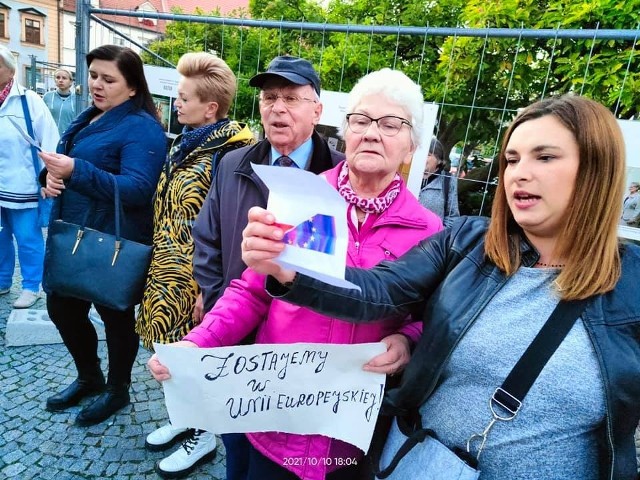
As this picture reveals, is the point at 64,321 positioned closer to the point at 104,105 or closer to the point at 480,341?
the point at 104,105

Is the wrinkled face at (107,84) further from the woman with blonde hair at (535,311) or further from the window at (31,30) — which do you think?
the window at (31,30)

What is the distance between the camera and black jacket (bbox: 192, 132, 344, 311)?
1807 millimetres

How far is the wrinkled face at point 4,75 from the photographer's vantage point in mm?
3459

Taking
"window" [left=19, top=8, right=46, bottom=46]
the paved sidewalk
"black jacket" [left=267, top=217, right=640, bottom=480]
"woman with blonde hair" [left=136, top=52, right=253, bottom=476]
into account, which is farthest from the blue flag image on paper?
"window" [left=19, top=8, right=46, bottom=46]

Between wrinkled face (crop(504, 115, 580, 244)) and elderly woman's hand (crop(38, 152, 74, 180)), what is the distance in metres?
2.05

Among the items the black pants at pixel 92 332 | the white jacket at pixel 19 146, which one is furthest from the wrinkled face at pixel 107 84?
the white jacket at pixel 19 146

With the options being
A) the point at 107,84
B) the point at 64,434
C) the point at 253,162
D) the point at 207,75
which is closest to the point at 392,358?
the point at 253,162

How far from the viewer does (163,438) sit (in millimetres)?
2547

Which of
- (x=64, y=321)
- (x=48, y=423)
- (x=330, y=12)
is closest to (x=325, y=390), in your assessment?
(x=64, y=321)

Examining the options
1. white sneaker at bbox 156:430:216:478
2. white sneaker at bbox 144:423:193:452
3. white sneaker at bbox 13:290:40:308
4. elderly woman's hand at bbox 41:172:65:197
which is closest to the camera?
elderly woman's hand at bbox 41:172:65:197

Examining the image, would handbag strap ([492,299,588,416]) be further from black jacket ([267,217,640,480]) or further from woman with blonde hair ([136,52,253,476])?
woman with blonde hair ([136,52,253,476])

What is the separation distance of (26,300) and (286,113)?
3.53 m

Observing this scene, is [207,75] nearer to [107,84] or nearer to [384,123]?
[107,84]

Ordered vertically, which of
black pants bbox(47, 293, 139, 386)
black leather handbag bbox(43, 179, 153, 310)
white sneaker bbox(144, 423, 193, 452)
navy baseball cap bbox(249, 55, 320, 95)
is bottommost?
white sneaker bbox(144, 423, 193, 452)
